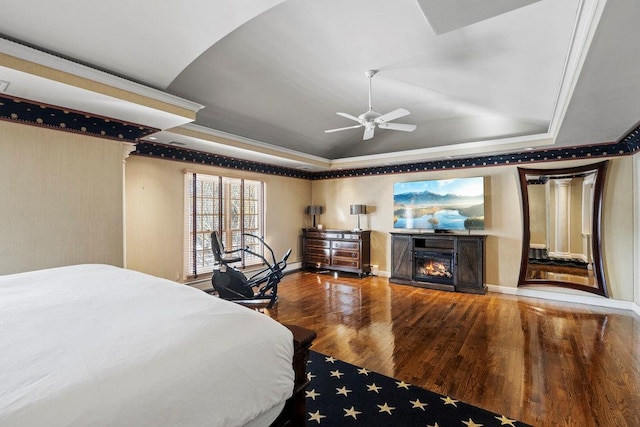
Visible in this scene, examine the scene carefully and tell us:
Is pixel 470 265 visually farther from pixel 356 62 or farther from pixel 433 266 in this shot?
pixel 356 62

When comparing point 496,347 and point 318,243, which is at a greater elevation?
point 318,243

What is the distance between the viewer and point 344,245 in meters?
6.82

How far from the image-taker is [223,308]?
1492 millimetres

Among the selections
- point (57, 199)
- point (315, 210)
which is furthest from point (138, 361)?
point (315, 210)

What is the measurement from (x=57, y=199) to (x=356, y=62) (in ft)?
12.0

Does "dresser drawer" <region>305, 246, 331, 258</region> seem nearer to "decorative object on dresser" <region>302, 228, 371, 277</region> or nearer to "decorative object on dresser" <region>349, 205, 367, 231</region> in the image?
"decorative object on dresser" <region>302, 228, 371, 277</region>

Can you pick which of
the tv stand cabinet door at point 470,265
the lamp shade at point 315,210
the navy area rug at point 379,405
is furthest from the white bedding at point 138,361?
the lamp shade at point 315,210

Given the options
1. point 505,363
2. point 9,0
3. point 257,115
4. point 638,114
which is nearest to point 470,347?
point 505,363

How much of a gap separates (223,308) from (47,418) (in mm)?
770

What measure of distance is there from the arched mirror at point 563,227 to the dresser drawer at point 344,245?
3.12 meters

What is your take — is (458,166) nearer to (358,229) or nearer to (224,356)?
(358,229)

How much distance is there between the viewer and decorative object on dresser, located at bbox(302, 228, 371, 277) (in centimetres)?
663

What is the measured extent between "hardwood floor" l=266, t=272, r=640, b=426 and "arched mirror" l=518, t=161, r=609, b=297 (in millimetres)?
482

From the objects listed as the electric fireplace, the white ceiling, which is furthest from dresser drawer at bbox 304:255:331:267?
the white ceiling
